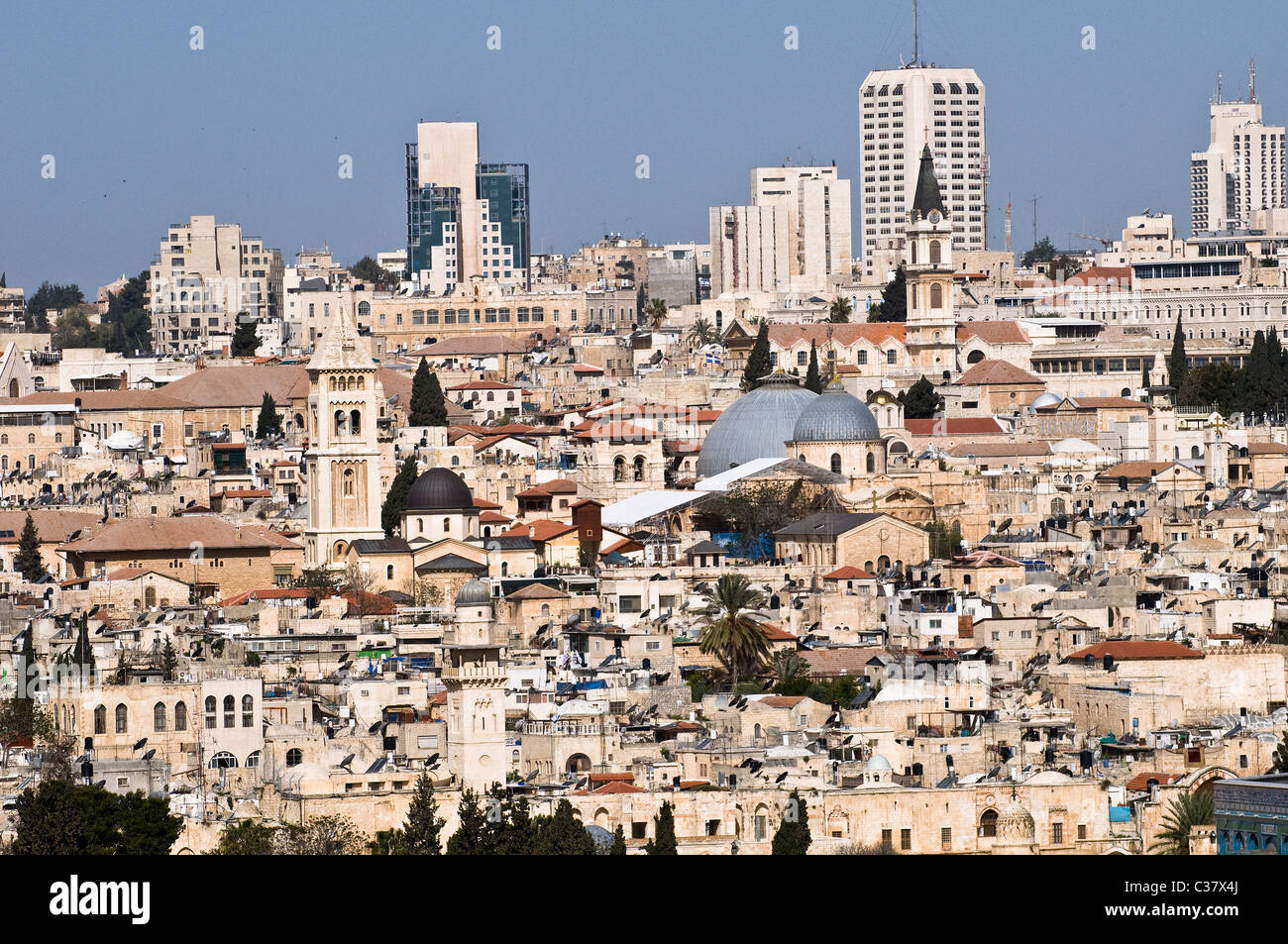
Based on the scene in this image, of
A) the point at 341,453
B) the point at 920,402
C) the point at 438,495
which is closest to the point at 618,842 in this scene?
the point at 438,495

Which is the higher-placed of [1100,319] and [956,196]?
[956,196]

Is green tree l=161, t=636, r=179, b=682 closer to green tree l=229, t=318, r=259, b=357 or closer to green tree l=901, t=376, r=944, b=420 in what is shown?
green tree l=901, t=376, r=944, b=420

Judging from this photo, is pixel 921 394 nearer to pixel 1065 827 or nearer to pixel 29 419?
pixel 29 419

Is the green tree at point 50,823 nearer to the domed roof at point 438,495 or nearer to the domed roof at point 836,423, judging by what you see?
the domed roof at point 438,495
